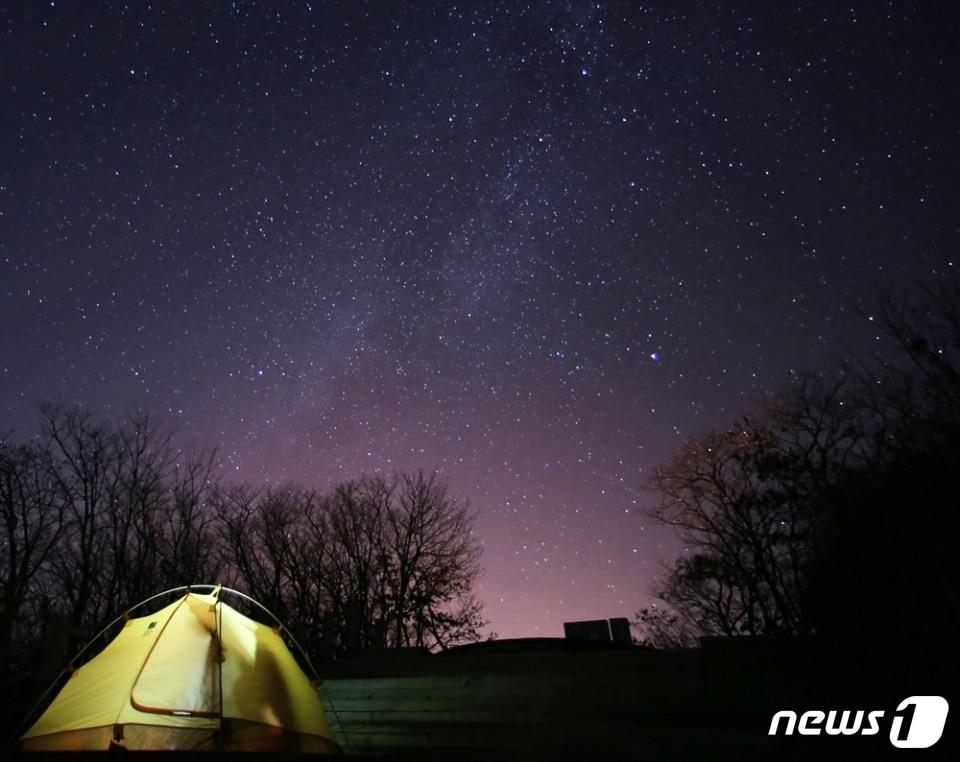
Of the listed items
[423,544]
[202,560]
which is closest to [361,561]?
[423,544]

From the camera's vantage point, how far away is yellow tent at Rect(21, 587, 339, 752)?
217 inches

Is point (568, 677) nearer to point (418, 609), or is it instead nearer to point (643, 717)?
point (643, 717)

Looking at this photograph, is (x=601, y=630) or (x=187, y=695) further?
(x=601, y=630)

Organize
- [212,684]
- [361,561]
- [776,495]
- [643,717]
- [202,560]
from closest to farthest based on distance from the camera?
[212,684]
[643,717]
[776,495]
[202,560]
[361,561]

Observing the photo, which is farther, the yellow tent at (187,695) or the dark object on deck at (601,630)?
the dark object on deck at (601,630)

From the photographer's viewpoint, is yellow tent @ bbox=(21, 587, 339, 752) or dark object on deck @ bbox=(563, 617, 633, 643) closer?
yellow tent @ bbox=(21, 587, 339, 752)

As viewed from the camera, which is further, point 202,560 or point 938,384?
point 202,560

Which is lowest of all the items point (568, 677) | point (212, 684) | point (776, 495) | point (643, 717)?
point (643, 717)

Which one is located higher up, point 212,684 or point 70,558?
point 70,558

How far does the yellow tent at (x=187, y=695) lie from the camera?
5.50 meters

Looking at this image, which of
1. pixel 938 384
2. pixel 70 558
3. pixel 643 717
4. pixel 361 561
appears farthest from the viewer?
pixel 361 561

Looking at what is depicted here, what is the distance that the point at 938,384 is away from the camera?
1065cm

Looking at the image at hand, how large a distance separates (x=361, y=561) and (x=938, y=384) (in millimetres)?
24371

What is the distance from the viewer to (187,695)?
5.73 m
